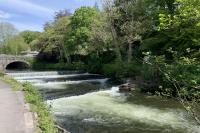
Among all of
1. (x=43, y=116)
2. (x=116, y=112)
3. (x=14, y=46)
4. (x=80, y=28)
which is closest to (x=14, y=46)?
(x=14, y=46)

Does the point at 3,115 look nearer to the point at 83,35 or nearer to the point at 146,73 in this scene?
the point at 146,73

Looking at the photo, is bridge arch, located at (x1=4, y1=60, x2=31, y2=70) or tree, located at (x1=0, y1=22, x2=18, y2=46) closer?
bridge arch, located at (x1=4, y1=60, x2=31, y2=70)

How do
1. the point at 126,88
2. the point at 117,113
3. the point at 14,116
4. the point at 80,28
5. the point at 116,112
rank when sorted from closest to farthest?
1. the point at 14,116
2. the point at 117,113
3. the point at 116,112
4. the point at 126,88
5. the point at 80,28

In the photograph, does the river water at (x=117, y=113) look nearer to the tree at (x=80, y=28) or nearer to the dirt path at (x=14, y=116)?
the dirt path at (x=14, y=116)

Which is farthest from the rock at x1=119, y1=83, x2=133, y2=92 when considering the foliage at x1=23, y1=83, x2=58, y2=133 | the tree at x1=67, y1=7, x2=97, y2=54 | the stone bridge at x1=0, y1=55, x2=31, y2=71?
the stone bridge at x1=0, y1=55, x2=31, y2=71

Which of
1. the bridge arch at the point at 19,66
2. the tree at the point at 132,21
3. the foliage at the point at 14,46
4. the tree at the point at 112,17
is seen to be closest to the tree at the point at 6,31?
the foliage at the point at 14,46

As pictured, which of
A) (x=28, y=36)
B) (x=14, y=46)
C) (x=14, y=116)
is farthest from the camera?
(x=28, y=36)

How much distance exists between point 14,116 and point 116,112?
7.08 m

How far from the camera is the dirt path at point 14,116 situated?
10.7 m

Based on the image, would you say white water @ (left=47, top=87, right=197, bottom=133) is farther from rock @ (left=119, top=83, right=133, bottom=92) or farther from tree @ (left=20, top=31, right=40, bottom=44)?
tree @ (left=20, top=31, right=40, bottom=44)

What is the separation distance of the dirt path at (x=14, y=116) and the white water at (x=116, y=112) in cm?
190

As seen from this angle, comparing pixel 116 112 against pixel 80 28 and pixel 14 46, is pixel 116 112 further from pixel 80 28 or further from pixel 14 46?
pixel 14 46

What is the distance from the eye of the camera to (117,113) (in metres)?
18.1

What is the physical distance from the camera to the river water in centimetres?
1493
